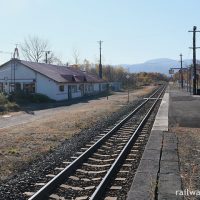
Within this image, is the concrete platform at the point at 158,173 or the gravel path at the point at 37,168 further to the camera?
the gravel path at the point at 37,168

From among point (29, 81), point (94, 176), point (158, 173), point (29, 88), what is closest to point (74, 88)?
point (29, 88)

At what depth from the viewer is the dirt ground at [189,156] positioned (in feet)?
29.5

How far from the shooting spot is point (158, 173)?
33.0ft

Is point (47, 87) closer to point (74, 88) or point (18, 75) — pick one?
point (18, 75)

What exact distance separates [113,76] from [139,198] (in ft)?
387

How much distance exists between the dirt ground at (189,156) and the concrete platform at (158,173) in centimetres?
17

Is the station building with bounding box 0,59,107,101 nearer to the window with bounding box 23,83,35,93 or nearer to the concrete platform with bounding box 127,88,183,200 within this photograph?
the window with bounding box 23,83,35,93

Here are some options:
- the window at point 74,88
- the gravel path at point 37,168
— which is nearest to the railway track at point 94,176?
the gravel path at point 37,168

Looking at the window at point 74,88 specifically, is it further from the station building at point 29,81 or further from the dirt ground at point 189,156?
the dirt ground at point 189,156

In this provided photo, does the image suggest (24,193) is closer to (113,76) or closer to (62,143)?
(62,143)

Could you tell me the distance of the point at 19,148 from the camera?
47.2 ft

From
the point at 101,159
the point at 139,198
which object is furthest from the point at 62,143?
the point at 139,198

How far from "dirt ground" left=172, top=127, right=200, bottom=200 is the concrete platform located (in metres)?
0.17

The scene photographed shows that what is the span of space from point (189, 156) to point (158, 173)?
9.09 ft
